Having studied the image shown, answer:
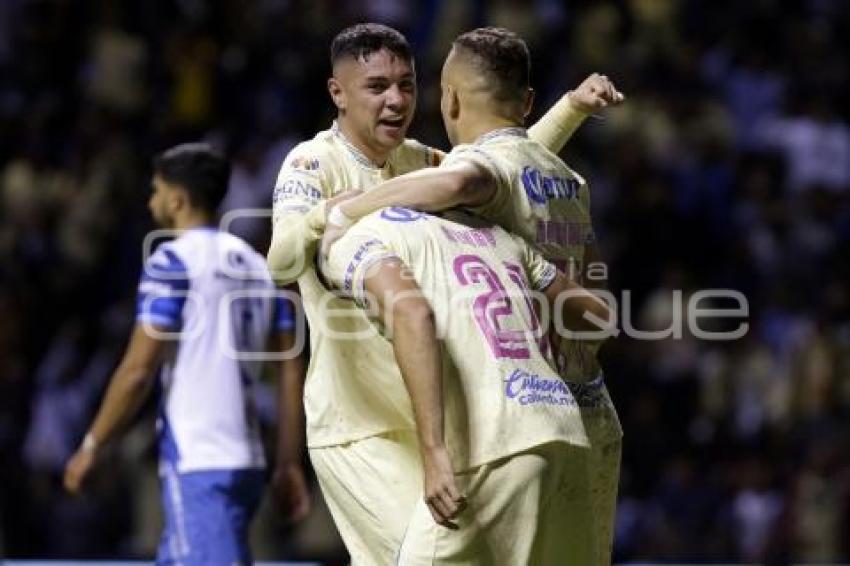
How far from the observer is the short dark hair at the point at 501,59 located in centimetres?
506

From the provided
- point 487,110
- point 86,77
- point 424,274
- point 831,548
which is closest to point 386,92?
point 487,110

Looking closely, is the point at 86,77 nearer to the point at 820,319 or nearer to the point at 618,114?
the point at 618,114

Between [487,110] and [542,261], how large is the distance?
1.40 ft

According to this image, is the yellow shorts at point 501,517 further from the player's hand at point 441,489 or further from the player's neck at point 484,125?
the player's neck at point 484,125

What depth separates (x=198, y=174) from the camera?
6.83 m

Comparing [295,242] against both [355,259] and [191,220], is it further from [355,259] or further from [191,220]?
[191,220]

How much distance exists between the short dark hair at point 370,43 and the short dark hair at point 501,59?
1.89ft

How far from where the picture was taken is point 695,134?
12211 millimetres

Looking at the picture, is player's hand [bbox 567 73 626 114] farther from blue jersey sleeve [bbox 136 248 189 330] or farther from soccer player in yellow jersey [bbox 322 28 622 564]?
blue jersey sleeve [bbox 136 248 189 330]

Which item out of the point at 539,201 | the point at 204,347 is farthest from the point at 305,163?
the point at 204,347

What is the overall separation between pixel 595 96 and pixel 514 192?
794 mm

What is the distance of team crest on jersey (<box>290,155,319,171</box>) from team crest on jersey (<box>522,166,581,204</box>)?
74 centimetres

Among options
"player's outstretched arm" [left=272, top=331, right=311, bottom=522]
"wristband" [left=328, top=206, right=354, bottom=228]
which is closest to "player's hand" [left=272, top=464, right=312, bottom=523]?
"player's outstretched arm" [left=272, top=331, right=311, bottom=522]

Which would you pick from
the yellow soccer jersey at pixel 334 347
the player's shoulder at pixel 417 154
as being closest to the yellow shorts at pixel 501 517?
the yellow soccer jersey at pixel 334 347
